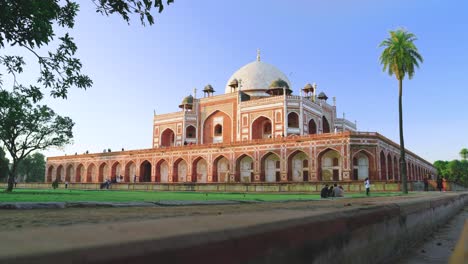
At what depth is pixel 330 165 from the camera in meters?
29.4

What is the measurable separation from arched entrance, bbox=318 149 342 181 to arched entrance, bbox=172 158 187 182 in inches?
546

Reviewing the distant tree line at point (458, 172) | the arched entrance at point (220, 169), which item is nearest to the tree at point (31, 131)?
the arched entrance at point (220, 169)

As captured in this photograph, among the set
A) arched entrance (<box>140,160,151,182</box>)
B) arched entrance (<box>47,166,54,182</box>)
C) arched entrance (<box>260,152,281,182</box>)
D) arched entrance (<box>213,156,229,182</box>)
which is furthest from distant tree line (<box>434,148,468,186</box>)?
arched entrance (<box>47,166,54,182</box>)

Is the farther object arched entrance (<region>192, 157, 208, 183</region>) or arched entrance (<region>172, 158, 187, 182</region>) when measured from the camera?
arched entrance (<region>172, 158, 187, 182</region>)

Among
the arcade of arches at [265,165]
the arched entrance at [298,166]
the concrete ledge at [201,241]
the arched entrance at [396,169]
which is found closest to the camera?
the concrete ledge at [201,241]

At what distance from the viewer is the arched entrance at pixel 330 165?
28844mm

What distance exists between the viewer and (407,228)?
4121mm

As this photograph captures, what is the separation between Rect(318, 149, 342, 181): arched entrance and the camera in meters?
28.8

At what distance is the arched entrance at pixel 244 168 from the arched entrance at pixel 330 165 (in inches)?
252

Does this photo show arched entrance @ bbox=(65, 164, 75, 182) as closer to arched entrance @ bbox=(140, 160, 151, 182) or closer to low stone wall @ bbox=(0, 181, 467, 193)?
arched entrance @ bbox=(140, 160, 151, 182)

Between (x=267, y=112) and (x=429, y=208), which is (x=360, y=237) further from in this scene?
(x=267, y=112)

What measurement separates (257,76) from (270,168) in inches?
650

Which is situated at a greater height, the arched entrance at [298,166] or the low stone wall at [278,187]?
the arched entrance at [298,166]

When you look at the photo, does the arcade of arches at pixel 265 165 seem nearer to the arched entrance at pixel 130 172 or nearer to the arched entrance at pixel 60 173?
the arched entrance at pixel 130 172
